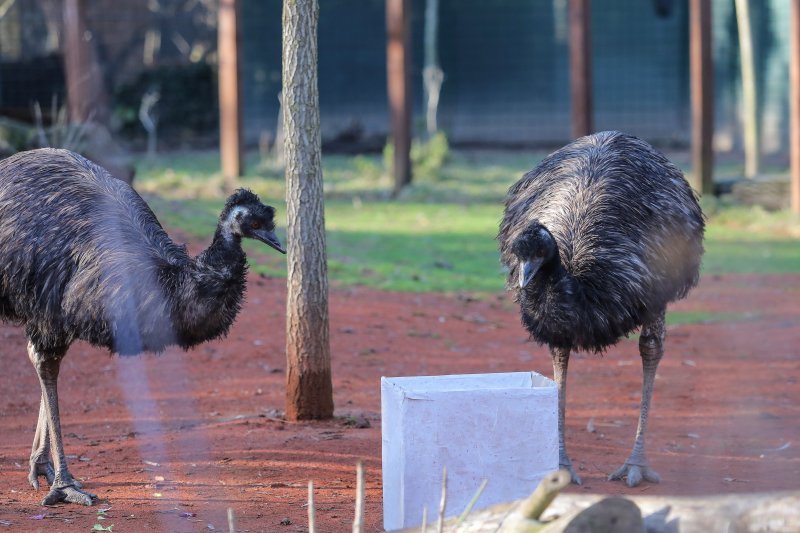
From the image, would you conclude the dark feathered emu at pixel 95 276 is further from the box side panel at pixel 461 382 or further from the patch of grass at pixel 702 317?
the patch of grass at pixel 702 317

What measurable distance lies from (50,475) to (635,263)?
3.12m

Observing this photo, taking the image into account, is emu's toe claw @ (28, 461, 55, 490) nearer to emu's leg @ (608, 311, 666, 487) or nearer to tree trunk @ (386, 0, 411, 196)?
emu's leg @ (608, 311, 666, 487)

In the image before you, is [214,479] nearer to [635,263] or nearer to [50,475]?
[50,475]

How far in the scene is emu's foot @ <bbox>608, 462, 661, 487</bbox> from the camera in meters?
5.96

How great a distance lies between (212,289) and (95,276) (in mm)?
576

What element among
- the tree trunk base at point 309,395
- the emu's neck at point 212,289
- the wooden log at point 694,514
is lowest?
the tree trunk base at point 309,395

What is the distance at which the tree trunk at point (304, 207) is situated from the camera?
6668 millimetres

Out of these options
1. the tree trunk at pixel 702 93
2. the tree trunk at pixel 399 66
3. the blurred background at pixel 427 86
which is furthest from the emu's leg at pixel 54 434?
the tree trunk at pixel 702 93

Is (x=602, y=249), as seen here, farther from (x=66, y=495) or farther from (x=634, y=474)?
(x=66, y=495)

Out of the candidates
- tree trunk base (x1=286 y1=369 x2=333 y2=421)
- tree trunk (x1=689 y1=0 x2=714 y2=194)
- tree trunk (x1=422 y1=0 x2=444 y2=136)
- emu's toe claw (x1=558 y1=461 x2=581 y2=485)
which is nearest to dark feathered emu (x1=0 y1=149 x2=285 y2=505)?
tree trunk base (x1=286 y1=369 x2=333 y2=421)

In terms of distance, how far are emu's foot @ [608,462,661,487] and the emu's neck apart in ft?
7.04

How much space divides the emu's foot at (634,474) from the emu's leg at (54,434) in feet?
8.59

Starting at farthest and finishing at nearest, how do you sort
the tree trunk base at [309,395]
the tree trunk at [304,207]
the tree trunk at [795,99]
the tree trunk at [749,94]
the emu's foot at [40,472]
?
the tree trunk at [749,94]
the tree trunk at [795,99]
the tree trunk base at [309,395]
the tree trunk at [304,207]
the emu's foot at [40,472]

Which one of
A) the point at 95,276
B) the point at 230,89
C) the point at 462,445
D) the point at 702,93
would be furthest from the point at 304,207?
the point at 230,89
